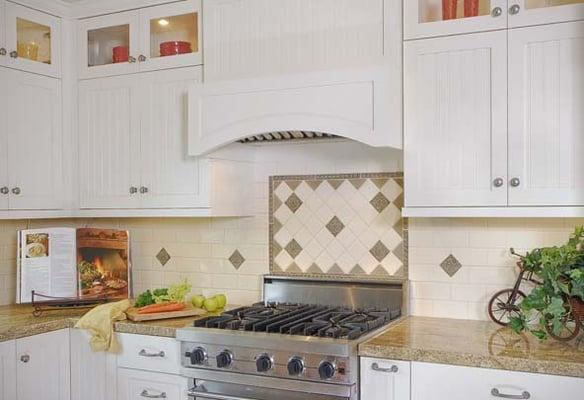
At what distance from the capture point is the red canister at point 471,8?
8.91 ft

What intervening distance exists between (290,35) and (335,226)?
950 millimetres

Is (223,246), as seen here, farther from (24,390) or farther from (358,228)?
(24,390)

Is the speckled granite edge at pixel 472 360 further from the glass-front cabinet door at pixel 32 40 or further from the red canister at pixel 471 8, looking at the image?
the glass-front cabinet door at pixel 32 40

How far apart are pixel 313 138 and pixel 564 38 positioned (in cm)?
124

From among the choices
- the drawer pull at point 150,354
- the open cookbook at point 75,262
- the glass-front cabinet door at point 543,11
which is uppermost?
the glass-front cabinet door at point 543,11

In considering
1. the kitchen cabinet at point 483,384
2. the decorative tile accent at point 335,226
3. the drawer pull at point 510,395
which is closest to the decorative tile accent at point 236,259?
the decorative tile accent at point 335,226

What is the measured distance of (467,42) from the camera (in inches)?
106

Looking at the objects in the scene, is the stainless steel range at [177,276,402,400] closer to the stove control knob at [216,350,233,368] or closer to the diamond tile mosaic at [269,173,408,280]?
the stove control knob at [216,350,233,368]

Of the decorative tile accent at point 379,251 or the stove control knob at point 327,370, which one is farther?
the decorative tile accent at point 379,251

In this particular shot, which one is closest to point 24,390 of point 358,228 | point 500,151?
point 358,228

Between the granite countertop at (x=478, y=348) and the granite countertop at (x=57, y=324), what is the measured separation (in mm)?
945

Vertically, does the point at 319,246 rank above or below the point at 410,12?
below

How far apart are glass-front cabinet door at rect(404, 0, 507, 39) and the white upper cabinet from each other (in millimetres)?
65

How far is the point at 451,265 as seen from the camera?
121 inches
